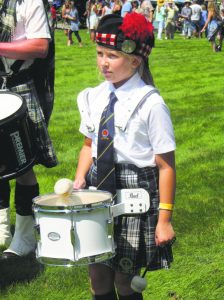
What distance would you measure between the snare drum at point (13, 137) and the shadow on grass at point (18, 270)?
2.81ft

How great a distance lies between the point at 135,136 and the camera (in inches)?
117

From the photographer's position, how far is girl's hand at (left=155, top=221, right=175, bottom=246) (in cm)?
295

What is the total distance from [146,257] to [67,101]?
8.61m

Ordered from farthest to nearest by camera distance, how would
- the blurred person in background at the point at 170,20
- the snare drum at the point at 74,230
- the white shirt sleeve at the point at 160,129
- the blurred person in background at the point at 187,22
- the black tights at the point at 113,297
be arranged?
the blurred person in background at the point at 187,22, the blurred person in background at the point at 170,20, the black tights at the point at 113,297, the white shirt sleeve at the point at 160,129, the snare drum at the point at 74,230

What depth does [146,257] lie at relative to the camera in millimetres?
3084

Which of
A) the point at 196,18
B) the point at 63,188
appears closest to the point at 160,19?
the point at 196,18

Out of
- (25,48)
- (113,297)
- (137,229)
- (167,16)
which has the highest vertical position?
(25,48)

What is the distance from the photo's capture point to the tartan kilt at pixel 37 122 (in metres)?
4.23

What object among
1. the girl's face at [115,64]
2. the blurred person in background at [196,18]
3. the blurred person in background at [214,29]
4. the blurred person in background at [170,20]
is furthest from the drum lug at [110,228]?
the blurred person in background at [196,18]

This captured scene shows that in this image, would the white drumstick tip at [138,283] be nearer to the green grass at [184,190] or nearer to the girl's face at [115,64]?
the girl's face at [115,64]

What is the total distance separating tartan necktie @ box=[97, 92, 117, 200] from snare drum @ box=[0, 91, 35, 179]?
2.34 ft

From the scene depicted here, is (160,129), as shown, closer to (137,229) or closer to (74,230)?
(137,229)

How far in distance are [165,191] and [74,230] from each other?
0.45 metres

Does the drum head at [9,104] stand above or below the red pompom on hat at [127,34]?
below
